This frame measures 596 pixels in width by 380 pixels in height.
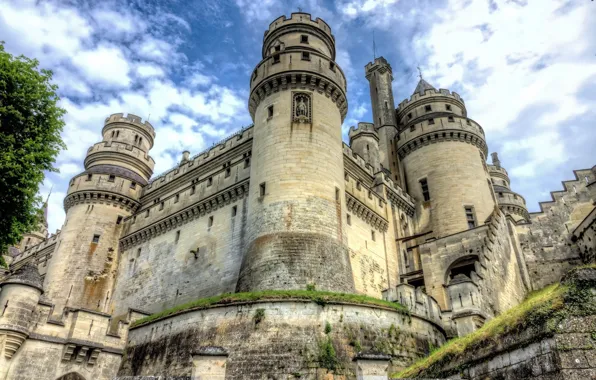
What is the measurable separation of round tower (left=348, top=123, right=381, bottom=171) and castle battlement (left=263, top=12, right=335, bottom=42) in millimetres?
9616

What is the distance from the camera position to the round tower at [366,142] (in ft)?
114

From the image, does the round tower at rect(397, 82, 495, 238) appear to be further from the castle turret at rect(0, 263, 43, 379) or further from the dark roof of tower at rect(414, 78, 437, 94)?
the castle turret at rect(0, 263, 43, 379)

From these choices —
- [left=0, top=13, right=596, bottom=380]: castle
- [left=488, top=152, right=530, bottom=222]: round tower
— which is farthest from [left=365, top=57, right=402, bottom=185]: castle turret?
[left=488, top=152, right=530, bottom=222]: round tower

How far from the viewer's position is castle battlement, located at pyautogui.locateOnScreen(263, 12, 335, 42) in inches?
1083

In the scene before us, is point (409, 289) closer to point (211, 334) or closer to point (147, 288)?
point (211, 334)

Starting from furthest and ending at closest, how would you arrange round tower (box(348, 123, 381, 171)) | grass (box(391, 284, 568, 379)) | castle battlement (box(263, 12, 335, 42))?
round tower (box(348, 123, 381, 171)) → castle battlement (box(263, 12, 335, 42)) → grass (box(391, 284, 568, 379))

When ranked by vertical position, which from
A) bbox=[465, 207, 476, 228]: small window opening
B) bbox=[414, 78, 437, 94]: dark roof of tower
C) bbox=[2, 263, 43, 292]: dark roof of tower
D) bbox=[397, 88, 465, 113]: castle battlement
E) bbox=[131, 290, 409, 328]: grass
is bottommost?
bbox=[131, 290, 409, 328]: grass

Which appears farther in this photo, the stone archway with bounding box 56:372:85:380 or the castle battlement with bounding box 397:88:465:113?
the castle battlement with bounding box 397:88:465:113

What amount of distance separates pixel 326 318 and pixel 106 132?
30.9 m

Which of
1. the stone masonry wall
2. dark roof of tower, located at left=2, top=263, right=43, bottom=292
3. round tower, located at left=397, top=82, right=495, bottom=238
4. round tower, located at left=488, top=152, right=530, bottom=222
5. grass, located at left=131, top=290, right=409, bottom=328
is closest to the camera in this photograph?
the stone masonry wall

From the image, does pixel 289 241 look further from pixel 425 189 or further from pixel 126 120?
pixel 126 120

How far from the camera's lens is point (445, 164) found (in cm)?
3288

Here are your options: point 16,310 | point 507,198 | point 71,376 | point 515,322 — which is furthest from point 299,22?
point 507,198

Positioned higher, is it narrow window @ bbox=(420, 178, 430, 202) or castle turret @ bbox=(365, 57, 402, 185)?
castle turret @ bbox=(365, 57, 402, 185)
